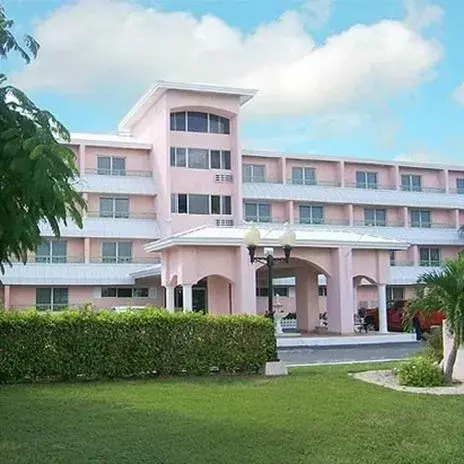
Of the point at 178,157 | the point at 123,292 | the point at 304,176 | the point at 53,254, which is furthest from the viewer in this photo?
the point at 304,176

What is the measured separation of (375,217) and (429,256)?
5.49 metres

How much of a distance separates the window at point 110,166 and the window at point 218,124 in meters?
6.21

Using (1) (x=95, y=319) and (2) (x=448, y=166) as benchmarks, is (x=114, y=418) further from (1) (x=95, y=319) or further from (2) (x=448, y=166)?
(2) (x=448, y=166)

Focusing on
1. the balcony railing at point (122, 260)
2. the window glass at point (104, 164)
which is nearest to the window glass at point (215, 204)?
the balcony railing at point (122, 260)

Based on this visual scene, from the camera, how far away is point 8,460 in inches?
320

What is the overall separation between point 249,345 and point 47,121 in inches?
441

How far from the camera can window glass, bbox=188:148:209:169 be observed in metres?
46.7

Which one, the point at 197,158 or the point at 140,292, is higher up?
the point at 197,158

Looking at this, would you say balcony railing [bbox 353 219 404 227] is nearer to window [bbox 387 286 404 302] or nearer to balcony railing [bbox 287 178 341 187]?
balcony railing [bbox 287 178 341 187]

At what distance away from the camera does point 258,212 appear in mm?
50062

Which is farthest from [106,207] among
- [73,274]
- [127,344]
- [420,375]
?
[420,375]

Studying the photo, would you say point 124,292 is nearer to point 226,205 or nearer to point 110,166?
point 110,166

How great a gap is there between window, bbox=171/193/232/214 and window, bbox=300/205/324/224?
6326 millimetres

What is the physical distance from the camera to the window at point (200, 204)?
150 ft
